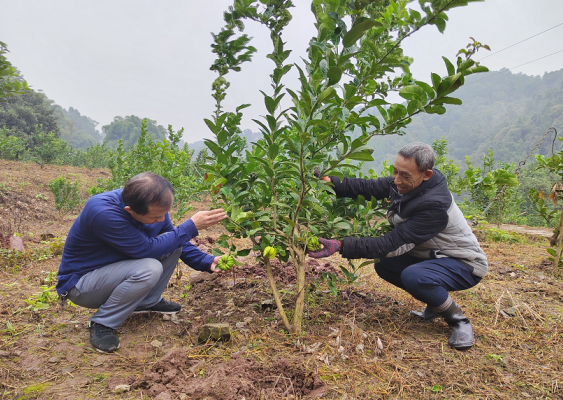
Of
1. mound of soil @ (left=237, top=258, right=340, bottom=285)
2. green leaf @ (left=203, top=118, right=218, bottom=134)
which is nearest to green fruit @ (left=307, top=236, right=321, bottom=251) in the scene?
green leaf @ (left=203, top=118, right=218, bottom=134)

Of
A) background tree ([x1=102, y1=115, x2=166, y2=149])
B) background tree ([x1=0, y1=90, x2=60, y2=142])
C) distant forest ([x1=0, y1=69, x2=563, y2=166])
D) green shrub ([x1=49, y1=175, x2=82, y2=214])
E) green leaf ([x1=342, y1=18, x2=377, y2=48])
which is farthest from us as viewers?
background tree ([x1=102, y1=115, x2=166, y2=149])

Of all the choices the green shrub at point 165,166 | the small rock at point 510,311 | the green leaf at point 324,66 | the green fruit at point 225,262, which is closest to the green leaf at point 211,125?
the green leaf at point 324,66

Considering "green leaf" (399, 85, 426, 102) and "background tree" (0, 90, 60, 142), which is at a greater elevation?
"background tree" (0, 90, 60, 142)

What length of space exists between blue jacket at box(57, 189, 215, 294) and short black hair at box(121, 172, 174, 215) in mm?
129

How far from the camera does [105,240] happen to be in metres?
1.96

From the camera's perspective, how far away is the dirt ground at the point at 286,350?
153 cm

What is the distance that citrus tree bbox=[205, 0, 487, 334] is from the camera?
1514 millimetres

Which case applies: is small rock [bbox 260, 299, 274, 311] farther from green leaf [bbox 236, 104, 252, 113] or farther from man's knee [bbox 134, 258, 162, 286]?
green leaf [bbox 236, 104, 252, 113]

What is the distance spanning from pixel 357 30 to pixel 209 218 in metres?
1.30

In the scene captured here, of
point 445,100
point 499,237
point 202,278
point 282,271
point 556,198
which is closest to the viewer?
point 445,100

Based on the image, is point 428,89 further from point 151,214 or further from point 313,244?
point 151,214

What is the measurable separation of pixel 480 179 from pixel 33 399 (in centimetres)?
322

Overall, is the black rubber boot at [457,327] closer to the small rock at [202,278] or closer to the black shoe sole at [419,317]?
the black shoe sole at [419,317]

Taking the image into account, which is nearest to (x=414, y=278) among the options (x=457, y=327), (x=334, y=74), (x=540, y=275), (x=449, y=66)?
(x=457, y=327)
